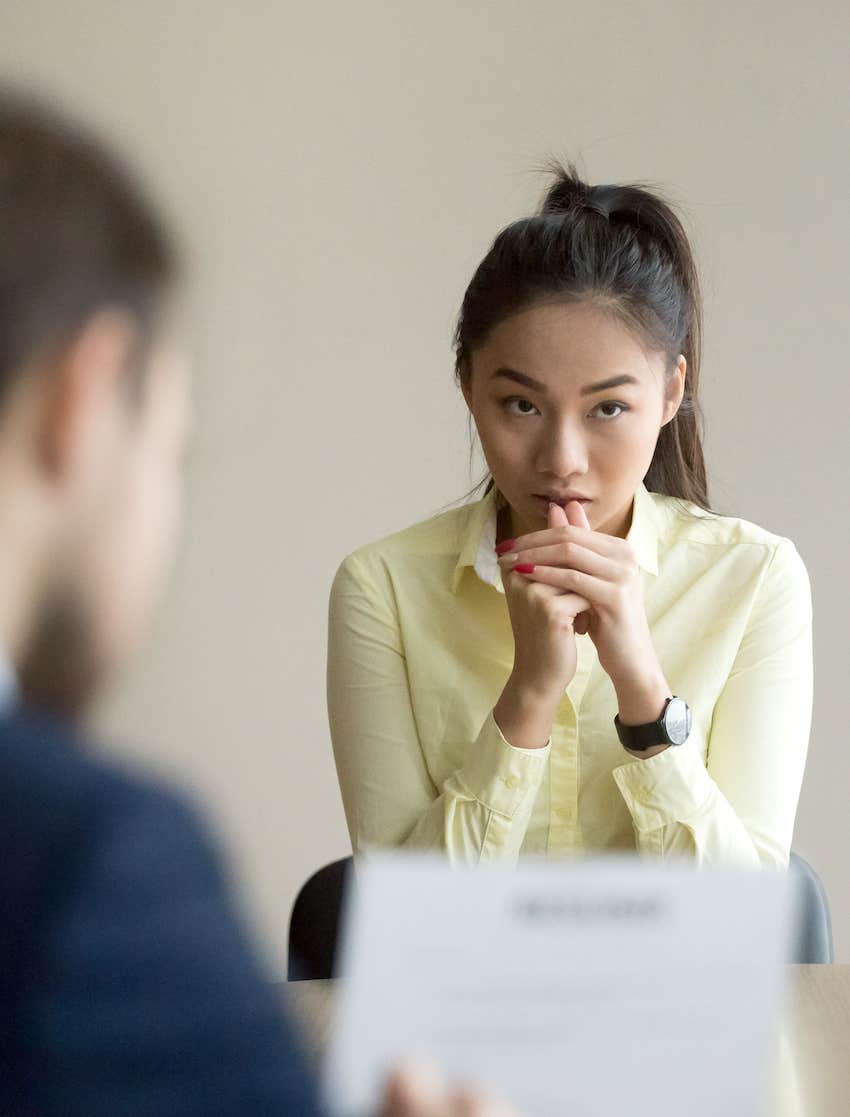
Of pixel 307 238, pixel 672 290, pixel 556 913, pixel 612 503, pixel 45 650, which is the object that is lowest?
pixel 556 913

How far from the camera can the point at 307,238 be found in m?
2.93

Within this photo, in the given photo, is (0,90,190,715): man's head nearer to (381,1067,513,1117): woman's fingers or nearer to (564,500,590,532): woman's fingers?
(381,1067,513,1117): woman's fingers

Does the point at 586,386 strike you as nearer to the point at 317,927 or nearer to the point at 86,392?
the point at 317,927

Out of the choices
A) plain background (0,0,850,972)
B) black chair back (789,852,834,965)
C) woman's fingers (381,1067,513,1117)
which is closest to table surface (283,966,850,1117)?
black chair back (789,852,834,965)

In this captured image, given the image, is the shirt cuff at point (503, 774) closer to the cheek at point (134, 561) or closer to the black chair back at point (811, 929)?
the black chair back at point (811, 929)

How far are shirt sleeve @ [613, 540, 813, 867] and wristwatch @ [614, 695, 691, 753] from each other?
0.02 m

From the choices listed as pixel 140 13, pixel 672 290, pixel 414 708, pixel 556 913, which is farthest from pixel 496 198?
pixel 556 913

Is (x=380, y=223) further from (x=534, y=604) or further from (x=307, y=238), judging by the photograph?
(x=534, y=604)

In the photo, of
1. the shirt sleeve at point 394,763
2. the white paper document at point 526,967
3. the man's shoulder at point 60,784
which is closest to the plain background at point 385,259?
the shirt sleeve at point 394,763

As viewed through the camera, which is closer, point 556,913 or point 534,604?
point 556,913

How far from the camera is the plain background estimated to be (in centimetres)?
280

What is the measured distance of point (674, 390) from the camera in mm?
1767

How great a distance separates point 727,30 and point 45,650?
2615 mm

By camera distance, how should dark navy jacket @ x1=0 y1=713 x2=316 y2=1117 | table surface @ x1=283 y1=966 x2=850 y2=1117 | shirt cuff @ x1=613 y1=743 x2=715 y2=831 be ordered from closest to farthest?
dark navy jacket @ x1=0 y1=713 x2=316 y2=1117, table surface @ x1=283 y1=966 x2=850 y2=1117, shirt cuff @ x1=613 y1=743 x2=715 y2=831
